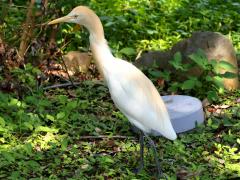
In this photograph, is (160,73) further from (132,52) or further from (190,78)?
(132,52)

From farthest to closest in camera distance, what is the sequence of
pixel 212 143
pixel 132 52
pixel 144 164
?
pixel 132 52 → pixel 212 143 → pixel 144 164

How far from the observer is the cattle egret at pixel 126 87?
448 cm

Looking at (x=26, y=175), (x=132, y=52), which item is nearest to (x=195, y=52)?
(x=132, y=52)

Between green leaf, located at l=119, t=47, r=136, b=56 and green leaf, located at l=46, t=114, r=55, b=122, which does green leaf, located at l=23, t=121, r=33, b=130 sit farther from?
green leaf, located at l=119, t=47, r=136, b=56

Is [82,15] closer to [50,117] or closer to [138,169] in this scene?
[50,117]

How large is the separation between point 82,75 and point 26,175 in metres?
2.39

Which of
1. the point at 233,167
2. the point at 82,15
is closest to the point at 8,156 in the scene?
the point at 82,15

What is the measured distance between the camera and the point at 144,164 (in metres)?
4.80

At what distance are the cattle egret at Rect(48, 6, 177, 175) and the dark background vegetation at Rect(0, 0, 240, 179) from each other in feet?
1.33

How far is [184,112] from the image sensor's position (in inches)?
213

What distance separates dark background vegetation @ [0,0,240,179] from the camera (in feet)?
15.5

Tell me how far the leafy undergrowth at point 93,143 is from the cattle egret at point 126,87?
40 centimetres

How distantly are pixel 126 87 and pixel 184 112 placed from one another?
44.0 inches

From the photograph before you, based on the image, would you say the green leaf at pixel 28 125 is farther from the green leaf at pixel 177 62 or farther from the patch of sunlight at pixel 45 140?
the green leaf at pixel 177 62
